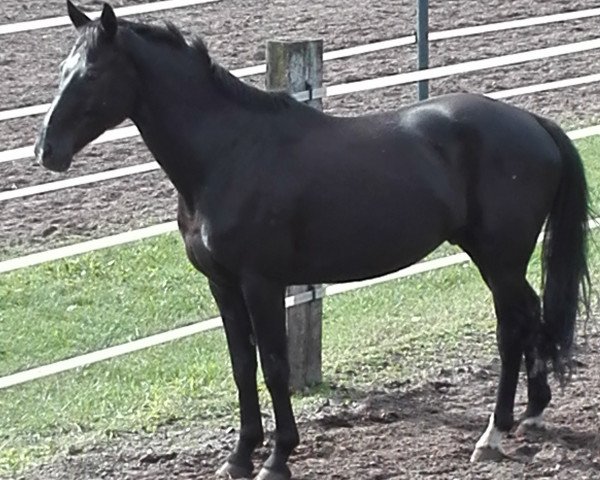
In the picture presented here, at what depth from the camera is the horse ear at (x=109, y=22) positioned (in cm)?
441

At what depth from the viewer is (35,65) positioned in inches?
434

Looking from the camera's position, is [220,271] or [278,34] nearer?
[220,271]

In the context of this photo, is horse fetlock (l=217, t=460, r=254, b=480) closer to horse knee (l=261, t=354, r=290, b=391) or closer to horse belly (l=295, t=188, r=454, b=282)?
horse knee (l=261, t=354, r=290, b=391)

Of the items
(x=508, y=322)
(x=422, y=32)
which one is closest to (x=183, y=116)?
(x=508, y=322)

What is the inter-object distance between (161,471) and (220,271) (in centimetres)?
88

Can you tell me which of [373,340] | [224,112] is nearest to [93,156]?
[373,340]

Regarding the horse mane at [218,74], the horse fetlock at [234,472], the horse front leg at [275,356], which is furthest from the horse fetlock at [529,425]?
the horse mane at [218,74]

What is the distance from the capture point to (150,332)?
6.46 m

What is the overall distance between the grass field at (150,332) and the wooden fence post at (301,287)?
0.12 meters

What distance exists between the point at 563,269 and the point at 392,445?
0.94m

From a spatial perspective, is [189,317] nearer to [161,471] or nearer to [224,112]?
[161,471]

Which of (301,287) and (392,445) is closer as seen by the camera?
(392,445)

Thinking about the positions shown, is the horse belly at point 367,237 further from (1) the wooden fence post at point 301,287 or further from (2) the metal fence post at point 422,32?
(2) the metal fence post at point 422,32

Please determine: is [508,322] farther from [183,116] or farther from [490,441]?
[183,116]
